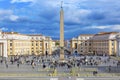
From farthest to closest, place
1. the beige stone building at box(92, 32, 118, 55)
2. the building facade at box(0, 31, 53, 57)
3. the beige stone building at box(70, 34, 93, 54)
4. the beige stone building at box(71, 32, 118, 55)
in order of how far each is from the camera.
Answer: the beige stone building at box(70, 34, 93, 54) < the beige stone building at box(71, 32, 118, 55) < the beige stone building at box(92, 32, 118, 55) < the building facade at box(0, 31, 53, 57)

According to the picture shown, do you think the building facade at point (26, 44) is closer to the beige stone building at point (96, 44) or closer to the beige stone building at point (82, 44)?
the beige stone building at point (82, 44)

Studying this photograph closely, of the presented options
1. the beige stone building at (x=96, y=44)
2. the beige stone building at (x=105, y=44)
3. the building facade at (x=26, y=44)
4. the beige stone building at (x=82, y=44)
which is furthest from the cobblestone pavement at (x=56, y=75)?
the beige stone building at (x=82, y=44)

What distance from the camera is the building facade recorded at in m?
122

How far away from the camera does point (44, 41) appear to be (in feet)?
485

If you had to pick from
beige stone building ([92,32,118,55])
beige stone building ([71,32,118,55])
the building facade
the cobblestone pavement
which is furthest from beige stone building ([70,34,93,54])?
the cobblestone pavement

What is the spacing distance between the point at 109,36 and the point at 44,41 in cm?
2909

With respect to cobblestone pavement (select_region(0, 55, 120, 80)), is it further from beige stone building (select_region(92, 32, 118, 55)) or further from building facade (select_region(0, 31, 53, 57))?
beige stone building (select_region(92, 32, 118, 55))

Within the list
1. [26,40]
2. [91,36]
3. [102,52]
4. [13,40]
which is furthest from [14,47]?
[91,36]

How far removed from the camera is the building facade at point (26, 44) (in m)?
122

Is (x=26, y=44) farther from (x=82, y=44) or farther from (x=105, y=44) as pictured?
(x=105, y=44)

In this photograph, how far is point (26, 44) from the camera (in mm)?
140500

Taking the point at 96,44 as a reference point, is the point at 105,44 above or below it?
below

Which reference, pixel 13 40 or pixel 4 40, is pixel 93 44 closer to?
pixel 13 40

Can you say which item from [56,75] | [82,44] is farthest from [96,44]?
[56,75]
